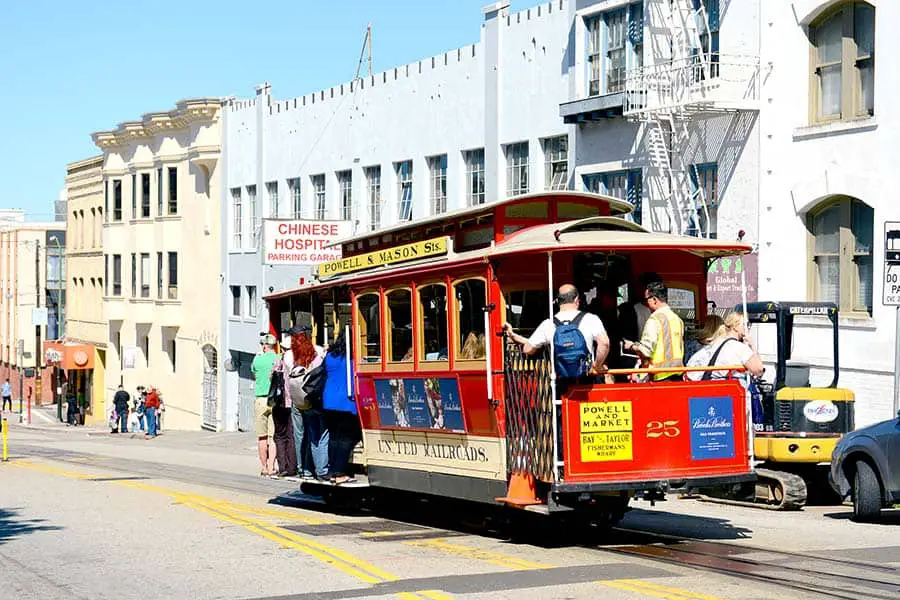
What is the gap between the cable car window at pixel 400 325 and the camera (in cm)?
1451

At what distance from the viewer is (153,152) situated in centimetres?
5400

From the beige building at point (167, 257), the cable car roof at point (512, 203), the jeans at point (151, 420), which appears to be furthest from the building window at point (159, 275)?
the cable car roof at point (512, 203)

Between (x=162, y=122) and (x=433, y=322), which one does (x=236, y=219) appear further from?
(x=433, y=322)

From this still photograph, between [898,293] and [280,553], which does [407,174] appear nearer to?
[898,293]

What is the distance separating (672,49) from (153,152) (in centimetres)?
3151

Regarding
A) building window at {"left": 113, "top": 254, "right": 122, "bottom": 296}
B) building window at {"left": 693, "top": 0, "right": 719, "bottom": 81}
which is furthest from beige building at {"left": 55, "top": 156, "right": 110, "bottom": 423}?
building window at {"left": 693, "top": 0, "right": 719, "bottom": 81}

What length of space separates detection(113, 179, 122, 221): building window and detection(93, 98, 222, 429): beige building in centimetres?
4

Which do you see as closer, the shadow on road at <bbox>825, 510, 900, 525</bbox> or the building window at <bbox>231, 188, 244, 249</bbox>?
the shadow on road at <bbox>825, 510, 900, 525</bbox>

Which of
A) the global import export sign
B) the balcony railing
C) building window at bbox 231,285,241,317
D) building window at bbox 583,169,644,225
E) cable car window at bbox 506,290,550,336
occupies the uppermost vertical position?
the balcony railing

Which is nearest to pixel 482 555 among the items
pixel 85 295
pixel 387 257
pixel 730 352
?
pixel 730 352

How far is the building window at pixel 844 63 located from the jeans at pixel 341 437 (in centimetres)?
1084

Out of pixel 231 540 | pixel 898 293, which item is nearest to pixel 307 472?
pixel 231 540

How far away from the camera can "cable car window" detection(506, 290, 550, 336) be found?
13078mm

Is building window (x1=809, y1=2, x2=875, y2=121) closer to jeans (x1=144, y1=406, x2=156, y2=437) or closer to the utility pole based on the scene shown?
jeans (x1=144, y1=406, x2=156, y2=437)
